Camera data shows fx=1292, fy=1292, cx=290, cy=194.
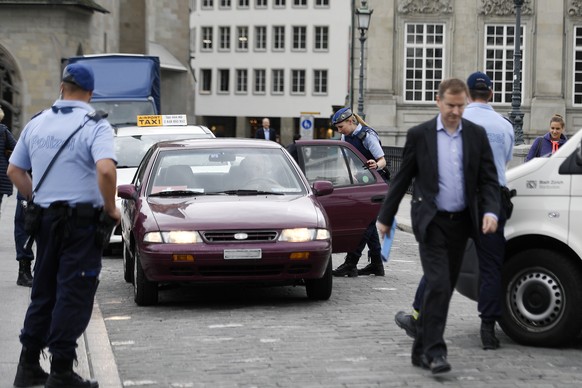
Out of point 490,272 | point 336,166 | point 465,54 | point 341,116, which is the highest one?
point 465,54

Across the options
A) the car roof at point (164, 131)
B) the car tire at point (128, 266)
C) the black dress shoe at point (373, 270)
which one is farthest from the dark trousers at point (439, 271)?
the car roof at point (164, 131)

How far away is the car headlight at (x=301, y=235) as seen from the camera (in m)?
11.0

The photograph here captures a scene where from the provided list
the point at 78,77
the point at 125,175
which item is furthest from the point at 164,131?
the point at 78,77

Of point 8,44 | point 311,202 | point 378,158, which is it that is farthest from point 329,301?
point 8,44

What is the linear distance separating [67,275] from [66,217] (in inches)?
12.9

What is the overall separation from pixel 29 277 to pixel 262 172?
261cm

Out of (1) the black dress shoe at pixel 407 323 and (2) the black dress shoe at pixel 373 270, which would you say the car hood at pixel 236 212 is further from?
(2) the black dress shoe at pixel 373 270

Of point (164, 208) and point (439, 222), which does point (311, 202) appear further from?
point (439, 222)

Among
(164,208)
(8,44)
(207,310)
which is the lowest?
(207,310)

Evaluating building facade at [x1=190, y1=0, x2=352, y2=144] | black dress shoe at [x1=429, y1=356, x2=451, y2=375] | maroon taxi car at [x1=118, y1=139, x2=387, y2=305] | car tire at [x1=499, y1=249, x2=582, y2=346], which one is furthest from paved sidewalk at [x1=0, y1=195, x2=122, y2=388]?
building facade at [x1=190, y1=0, x2=352, y2=144]

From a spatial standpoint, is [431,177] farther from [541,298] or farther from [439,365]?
[541,298]

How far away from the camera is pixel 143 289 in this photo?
1128cm

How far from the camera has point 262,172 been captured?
12.3 metres

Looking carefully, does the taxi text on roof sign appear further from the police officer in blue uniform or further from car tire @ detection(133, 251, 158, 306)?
car tire @ detection(133, 251, 158, 306)
